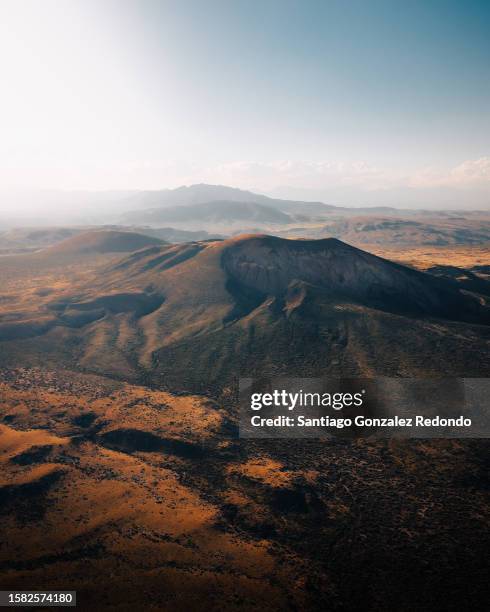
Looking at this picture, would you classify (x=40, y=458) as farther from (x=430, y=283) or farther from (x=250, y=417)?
(x=430, y=283)

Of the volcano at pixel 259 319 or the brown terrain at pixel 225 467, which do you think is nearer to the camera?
the brown terrain at pixel 225 467

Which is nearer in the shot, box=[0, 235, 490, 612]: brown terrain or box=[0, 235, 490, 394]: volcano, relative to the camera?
box=[0, 235, 490, 612]: brown terrain

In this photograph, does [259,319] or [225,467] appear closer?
[225,467]

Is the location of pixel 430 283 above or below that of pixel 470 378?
above

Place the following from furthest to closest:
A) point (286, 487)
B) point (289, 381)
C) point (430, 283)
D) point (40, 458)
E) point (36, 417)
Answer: point (430, 283), point (289, 381), point (36, 417), point (40, 458), point (286, 487)

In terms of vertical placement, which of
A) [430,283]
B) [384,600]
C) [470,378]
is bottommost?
[384,600]

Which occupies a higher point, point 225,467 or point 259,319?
point 259,319

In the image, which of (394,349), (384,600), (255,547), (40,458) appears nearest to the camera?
(384,600)

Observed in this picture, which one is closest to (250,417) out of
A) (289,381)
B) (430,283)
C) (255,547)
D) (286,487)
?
(289,381)
